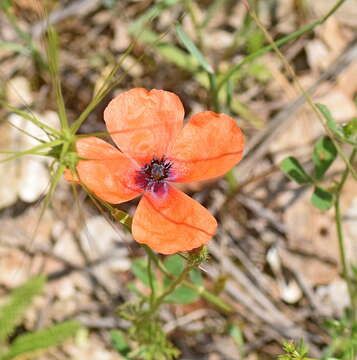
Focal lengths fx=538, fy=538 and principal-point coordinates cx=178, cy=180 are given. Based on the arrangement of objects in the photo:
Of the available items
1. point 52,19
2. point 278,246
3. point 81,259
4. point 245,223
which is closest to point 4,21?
point 52,19

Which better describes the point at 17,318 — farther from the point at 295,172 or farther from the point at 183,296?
the point at 295,172

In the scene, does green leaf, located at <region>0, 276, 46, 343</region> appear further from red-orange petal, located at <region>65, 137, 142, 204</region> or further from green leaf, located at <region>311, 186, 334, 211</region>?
green leaf, located at <region>311, 186, 334, 211</region>

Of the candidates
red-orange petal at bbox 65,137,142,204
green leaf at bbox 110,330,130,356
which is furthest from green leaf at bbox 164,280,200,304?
red-orange petal at bbox 65,137,142,204

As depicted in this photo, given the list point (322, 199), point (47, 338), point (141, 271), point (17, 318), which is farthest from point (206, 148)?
point (17, 318)

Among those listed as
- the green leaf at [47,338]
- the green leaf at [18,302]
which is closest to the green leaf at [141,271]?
the green leaf at [47,338]

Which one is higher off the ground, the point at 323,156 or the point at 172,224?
the point at 323,156
